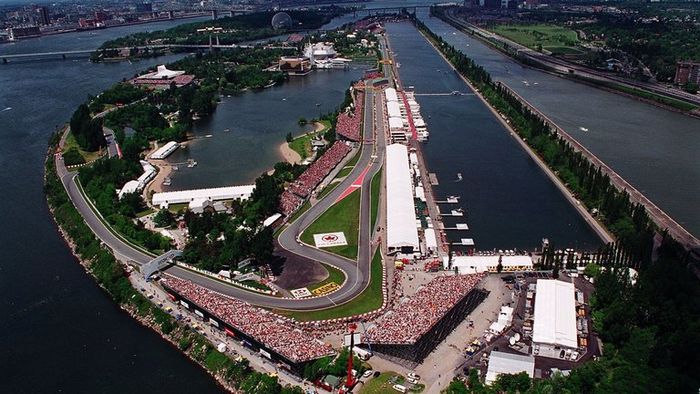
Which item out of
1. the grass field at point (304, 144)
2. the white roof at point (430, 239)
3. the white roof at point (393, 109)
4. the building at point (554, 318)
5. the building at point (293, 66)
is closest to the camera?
the building at point (554, 318)

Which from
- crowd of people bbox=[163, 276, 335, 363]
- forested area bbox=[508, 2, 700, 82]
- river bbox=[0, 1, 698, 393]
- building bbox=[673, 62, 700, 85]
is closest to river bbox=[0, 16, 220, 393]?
river bbox=[0, 1, 698, 393]

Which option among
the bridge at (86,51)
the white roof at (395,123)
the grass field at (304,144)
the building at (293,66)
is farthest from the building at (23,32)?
the white roof at (395,123)

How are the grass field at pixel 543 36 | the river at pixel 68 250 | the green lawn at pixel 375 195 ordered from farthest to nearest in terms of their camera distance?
the grass field at pixel 543 36
the green lawn at pixel 375 195
the river at pixel 68 250

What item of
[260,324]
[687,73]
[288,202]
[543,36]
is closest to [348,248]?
[288,202]

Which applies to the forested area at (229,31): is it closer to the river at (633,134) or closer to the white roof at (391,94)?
the white roof at (391,94)

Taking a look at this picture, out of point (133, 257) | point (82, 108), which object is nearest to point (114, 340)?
point (133, 257)

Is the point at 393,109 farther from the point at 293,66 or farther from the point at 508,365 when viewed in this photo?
the point at 508,365
